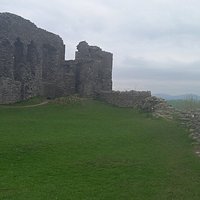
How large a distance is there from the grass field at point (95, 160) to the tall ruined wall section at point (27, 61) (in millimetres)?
9101

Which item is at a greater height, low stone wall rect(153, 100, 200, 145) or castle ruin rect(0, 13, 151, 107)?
castle ruin rect(0, 13, 151, 107)

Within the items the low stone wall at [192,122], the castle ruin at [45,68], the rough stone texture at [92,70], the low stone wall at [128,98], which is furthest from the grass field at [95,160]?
the rough stone texture at [92,70]

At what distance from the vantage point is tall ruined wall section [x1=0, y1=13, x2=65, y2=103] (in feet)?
119

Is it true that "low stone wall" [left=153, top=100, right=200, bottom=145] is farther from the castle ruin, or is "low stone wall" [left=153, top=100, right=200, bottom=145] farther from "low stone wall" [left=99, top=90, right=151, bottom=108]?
the castle ruin

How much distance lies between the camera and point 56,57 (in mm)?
44031

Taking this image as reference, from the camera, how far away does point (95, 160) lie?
17.4 m

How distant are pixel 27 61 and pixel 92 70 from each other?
23.3 ft

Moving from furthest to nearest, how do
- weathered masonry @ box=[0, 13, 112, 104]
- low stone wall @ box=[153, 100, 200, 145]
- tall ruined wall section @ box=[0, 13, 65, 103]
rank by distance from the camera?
weathered masonry @ box=[0, 13, 112, 104] < tall ruined wall section @ box=[0, 13, 65, 103] < low stone wall @ box=[153, 100, 200, 145]

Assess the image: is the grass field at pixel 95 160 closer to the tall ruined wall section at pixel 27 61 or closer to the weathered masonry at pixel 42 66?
the tall ruined wall section at pixel 27 61

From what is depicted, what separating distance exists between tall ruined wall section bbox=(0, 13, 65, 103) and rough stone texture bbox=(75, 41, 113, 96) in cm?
206

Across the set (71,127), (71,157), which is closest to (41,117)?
(71,127)

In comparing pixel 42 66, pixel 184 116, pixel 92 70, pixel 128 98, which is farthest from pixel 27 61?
pixel 184 116

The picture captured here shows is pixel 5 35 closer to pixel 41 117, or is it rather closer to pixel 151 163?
pixel 41 117

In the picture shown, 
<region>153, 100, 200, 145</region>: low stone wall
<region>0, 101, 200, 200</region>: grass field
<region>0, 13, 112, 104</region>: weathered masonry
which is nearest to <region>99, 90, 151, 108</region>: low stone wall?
<region>0, 13, 112, 104</region>: weathered masonry
